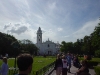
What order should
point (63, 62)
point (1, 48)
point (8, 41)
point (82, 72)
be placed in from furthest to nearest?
point (8, 41)
point (1, 48)
point (63, 62)
point (82, 72)

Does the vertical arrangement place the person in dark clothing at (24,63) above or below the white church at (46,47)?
below

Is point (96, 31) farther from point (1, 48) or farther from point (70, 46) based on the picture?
point (70, 46)

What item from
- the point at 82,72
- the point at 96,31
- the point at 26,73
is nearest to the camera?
the point at 26,73

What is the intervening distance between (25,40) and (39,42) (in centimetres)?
3279

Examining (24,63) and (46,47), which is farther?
(46,47)

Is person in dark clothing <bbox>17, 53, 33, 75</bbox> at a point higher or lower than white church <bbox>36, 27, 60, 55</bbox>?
lower

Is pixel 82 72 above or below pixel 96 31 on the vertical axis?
below

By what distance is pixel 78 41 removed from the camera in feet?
390

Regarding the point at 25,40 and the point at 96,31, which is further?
the point at 25,40

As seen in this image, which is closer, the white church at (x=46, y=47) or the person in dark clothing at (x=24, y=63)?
the person in dark clothing at (x=24, y=63)

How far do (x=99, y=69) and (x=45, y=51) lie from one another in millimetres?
138777

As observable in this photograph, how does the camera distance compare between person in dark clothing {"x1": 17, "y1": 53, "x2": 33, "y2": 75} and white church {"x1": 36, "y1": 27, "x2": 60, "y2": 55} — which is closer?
person in dark clothing {"x1": 17, "y1": 53, "x2": 33, "y2": 75}

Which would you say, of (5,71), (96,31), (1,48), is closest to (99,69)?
(5,71)

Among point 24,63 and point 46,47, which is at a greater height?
point 46,47
